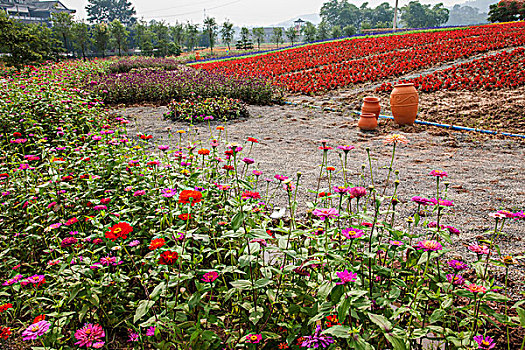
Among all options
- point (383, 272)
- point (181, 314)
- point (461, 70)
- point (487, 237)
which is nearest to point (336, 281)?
point (383, 272)

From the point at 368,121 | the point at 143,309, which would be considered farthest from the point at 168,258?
the point at 368,121

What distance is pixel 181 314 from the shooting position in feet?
4.50

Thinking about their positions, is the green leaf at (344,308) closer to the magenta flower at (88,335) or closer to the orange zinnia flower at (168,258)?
the orange zinnia flower at (168,258)

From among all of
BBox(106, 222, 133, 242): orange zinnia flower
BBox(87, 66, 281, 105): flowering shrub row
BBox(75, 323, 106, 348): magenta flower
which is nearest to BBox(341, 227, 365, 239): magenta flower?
BBox(106, 222, 133, 242): orange zinnia flower

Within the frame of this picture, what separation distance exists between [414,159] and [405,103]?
1903 millimetres

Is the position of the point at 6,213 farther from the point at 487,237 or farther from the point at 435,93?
the point at 435,93

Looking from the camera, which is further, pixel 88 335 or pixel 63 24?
pixel 63 24

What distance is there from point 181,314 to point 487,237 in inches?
89.0

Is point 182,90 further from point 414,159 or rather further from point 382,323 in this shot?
point 382,323

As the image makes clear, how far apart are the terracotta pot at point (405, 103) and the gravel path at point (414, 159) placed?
271 mm

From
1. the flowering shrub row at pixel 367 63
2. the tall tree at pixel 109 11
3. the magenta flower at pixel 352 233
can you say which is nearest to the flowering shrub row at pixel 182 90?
the flowering shrub row at pixel 367 63

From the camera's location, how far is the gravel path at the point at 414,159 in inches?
103

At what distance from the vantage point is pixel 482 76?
8.00 meters

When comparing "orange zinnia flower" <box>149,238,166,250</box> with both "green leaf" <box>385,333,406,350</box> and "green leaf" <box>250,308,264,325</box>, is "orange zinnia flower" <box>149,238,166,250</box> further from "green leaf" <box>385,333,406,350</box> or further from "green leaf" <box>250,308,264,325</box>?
"green leaf" <box>385,333,406,350</box>
